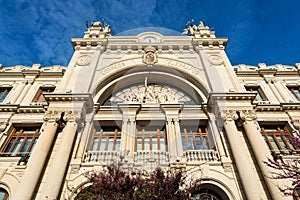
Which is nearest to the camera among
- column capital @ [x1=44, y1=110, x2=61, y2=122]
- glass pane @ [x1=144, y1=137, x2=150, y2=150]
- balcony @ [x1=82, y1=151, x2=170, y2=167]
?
balcony @ [x1=82, y1=151, x2=170, y2=167]

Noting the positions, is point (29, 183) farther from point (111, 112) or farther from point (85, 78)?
point (85, 78)

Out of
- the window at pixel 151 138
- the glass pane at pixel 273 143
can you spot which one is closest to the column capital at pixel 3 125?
the window at pixel 151 138

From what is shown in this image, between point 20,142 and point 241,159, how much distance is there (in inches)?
509

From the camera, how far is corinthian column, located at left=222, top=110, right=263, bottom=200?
8.95 meters

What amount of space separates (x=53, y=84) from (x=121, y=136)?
26.2ft

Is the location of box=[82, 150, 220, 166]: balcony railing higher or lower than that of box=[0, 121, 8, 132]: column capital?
lower

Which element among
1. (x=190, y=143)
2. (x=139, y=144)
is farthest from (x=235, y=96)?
(x=139, y=144)

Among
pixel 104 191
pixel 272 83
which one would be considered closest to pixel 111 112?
pixel 104 191

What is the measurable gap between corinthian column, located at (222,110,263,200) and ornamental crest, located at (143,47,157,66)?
7.48 metres

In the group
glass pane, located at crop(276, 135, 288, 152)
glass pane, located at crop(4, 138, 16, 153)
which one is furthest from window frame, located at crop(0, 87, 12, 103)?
glass pane, located at crop(276, 135, 288, 152)

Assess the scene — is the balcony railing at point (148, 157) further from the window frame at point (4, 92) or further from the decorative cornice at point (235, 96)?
the window frame at point (4, 92)

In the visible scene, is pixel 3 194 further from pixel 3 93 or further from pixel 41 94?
pixel 3 93

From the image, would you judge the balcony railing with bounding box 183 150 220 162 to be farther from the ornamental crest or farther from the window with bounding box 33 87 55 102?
the window with bounding box 33 87 55 102

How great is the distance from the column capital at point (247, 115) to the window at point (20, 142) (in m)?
12.7
